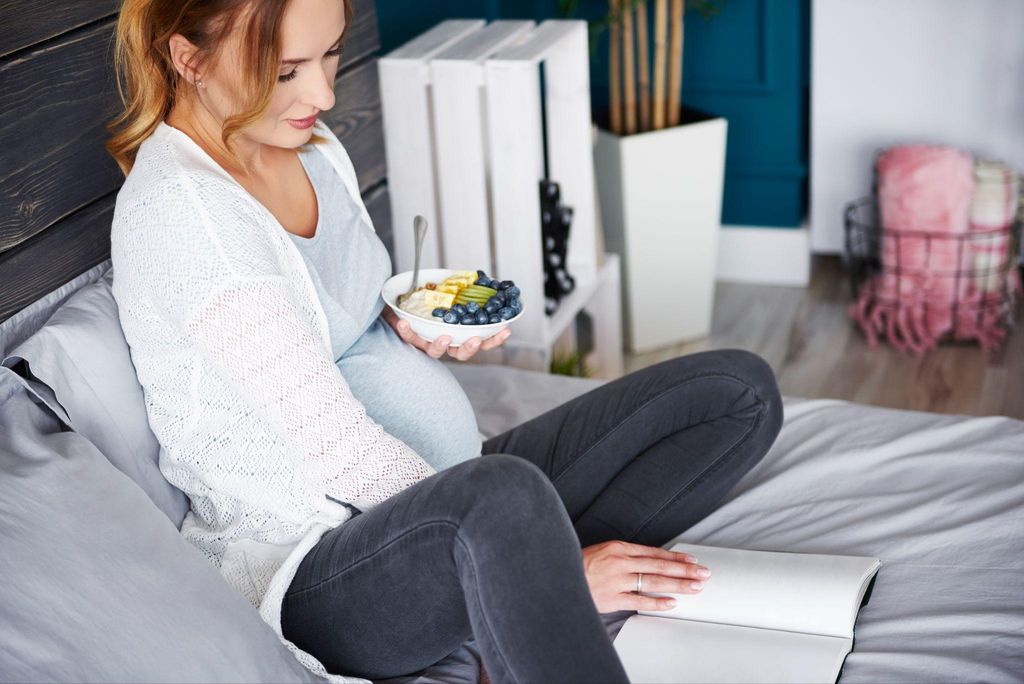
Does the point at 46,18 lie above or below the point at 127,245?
above

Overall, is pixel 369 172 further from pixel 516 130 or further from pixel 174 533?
pixel 174 533

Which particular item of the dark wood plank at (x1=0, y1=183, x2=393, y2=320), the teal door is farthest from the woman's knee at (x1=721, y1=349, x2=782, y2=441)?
the teal door

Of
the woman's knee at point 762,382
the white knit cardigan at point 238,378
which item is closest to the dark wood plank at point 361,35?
the white knit cardigan at point 238,378

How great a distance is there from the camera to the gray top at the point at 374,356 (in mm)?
1386

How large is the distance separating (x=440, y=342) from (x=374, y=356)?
83mm

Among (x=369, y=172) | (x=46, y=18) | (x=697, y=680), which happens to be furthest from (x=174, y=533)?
(x=369, y=172)

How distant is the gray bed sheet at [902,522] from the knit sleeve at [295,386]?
8.9 inches

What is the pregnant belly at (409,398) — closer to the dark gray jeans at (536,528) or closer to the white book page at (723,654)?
the dark gray jeans at (536,528)

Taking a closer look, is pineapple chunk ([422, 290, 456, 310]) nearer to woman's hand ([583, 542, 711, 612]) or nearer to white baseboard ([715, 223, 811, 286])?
woman's hand ([583, 542, 711, 612])

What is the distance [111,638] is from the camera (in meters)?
0.95

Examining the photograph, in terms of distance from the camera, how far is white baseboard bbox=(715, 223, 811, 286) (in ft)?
10.4

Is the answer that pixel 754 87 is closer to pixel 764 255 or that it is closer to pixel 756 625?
pixel 764 255

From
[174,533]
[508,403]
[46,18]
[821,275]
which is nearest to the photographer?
[174,533]

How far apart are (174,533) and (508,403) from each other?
80 centimetres
